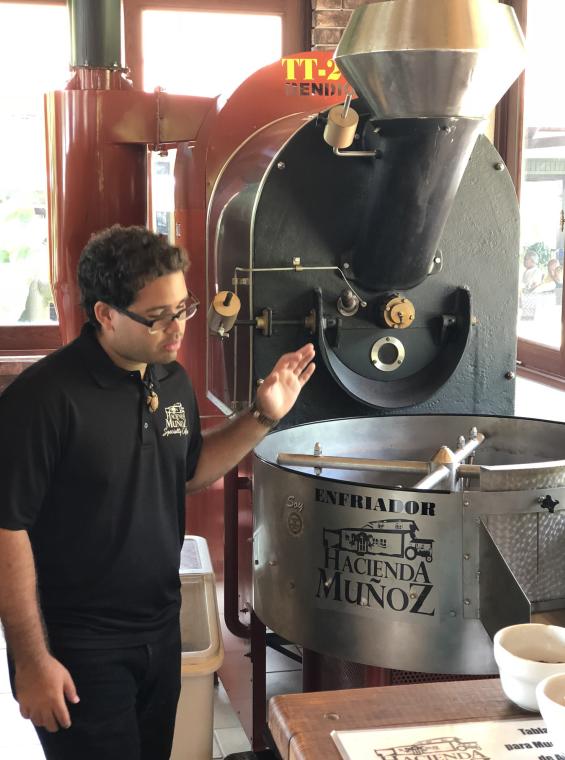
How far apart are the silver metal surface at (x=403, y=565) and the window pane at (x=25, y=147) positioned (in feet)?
9.58

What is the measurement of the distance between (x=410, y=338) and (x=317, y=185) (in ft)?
1.48

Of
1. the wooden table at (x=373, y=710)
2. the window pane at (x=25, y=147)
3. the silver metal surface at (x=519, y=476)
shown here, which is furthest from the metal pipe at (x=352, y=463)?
the window pane at (x=25, y=147)

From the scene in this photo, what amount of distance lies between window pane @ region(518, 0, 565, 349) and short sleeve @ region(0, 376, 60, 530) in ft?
10.5

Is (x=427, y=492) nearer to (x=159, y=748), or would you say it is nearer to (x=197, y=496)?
(x=159, y=748)

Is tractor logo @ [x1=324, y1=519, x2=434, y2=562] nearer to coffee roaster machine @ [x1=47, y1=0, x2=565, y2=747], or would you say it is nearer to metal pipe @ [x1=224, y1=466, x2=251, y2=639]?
coffee roaster machine @ [x1=47, y1=0, x2=565, y2=747]

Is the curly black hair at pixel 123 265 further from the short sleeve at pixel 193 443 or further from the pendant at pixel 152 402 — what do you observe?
the short sleeve at pixel 193 443

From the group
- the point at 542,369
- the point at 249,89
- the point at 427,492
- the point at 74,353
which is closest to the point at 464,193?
the point at 249,89

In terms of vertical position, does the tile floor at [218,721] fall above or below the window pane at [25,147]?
below

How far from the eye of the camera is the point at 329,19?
4.64m

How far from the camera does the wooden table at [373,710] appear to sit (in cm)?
112

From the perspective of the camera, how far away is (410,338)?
2582 millimetres

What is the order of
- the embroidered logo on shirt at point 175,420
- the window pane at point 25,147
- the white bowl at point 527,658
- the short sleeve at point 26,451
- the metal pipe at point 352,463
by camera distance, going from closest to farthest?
1. the white bowl at point 527,658
2. the short sleeve at point 26,451
3. the embroidered logo on shirt at point 175,420
4. the metal pipe at point 352,463
5. the window pane at point 25,147

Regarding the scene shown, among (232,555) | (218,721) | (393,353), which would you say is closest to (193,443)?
(393,353)

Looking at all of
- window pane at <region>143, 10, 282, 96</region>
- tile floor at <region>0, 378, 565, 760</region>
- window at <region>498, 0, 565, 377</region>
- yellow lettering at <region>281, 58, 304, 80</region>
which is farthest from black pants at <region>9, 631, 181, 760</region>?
window pane at <region>143, 10, 282, 96</region>
